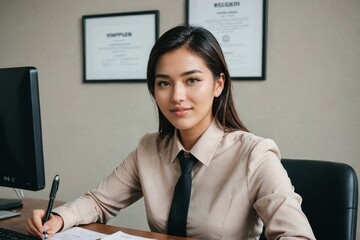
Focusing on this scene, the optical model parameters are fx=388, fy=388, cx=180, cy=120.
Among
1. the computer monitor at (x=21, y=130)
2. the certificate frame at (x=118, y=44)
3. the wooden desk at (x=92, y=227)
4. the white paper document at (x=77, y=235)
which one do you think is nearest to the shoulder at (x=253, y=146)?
the wooden desk at (x=92, y=227)

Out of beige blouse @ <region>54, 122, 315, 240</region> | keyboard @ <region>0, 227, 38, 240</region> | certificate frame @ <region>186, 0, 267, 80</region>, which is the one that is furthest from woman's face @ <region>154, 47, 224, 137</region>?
certificate frame @ <region>186, 0, 267, 80</region>

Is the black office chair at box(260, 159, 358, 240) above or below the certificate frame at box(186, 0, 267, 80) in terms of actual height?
below

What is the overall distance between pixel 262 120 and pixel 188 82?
3.60ft

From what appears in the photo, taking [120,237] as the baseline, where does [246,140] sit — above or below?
above

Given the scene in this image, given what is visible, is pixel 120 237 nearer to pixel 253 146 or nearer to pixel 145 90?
pixel 253 146

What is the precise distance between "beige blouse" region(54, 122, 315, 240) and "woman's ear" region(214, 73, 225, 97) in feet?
0.39

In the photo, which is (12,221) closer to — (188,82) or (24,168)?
(24,168)

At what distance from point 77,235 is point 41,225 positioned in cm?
11

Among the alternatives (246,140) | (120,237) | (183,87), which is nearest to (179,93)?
(183,87)

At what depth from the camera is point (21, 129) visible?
1184mm

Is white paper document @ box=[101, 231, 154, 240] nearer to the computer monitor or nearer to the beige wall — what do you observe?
the computer monitor

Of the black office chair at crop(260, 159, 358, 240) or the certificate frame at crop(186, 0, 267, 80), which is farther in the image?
the certificate frame at crop(186, 0, 267, 80)

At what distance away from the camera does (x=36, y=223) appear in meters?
1.20

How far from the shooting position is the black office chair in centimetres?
125
